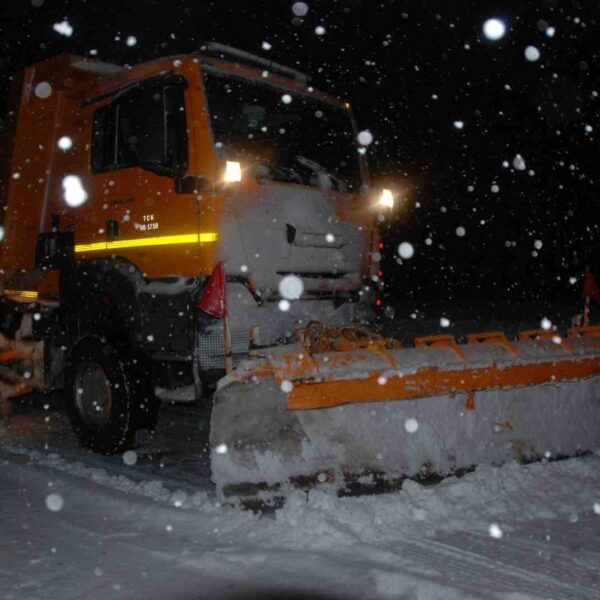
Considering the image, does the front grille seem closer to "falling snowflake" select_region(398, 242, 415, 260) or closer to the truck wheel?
the truck wheel

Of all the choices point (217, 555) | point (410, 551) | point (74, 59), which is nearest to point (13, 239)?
point (74, 59)

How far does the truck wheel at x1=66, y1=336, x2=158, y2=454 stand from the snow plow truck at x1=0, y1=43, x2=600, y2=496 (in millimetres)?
16

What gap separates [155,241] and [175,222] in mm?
253

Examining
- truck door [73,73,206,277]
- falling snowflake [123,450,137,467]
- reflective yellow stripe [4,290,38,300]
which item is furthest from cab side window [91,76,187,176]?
falling snowflake [123,450,137,467]

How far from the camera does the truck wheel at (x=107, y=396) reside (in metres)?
5.15

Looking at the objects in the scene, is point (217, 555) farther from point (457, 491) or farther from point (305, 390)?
point (457, 491)

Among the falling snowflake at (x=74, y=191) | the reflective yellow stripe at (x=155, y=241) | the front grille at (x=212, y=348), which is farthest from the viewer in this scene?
the falling snowflake at (x=74, y=191)

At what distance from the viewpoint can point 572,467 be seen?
4691 millimetres

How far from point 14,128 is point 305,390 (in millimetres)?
4314

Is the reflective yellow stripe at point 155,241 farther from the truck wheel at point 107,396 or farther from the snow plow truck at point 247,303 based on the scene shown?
the truck wheel at point 107,396

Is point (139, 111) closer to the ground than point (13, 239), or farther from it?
farther from it

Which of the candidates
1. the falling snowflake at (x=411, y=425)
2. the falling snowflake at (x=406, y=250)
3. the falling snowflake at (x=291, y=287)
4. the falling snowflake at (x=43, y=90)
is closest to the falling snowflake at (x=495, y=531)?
the falling snowflake at (x=411, y=425)

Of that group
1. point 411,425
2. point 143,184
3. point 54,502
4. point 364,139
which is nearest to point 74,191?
point 143,184

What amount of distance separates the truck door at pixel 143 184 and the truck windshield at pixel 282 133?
0.30 meters
